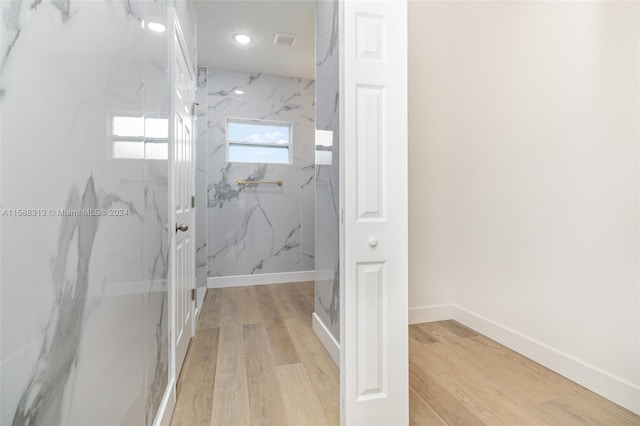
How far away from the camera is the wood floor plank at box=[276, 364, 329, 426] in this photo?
150cm

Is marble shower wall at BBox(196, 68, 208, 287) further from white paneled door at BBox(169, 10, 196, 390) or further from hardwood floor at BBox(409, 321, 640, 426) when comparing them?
hardwood floor at BBox(409, 321, 640, 426)

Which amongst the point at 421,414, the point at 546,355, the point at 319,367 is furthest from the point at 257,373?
the point at 546,355

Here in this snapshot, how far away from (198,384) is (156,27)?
1.90 metres

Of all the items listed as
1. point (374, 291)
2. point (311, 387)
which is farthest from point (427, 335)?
point (374, 291)

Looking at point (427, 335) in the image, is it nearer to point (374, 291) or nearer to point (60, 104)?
point (374, 291)

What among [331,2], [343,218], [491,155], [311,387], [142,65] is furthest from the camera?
[491,155]

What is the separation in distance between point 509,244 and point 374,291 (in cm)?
145

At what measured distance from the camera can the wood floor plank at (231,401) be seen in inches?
59.2

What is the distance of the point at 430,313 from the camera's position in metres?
2.69

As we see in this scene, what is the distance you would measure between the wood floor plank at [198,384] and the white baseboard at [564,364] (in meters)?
2.04

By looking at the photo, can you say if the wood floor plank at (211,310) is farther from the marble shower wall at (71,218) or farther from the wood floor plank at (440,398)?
the wood floor plank at (440,398)

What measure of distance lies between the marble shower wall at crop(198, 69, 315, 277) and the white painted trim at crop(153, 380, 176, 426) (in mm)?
2381

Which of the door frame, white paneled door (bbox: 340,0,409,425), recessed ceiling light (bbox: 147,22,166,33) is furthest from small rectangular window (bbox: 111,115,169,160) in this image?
white paneled door (bbox: 340,0,409,425)

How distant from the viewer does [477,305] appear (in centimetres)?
252
